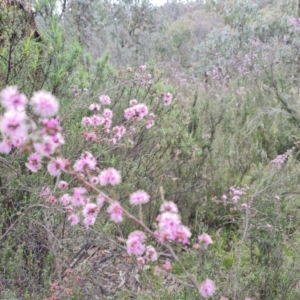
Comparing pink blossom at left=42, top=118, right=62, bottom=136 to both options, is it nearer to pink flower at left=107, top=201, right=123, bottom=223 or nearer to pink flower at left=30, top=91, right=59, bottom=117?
pink flower at left=30, top=91, right=59, bottom=117

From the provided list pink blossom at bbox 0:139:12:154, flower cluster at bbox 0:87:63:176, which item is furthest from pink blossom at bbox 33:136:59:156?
pink blossom at bbox 0:139:12:154

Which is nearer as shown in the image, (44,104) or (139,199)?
(44,104)

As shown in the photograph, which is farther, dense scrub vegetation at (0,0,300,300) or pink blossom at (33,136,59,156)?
dense scrub vegetation at (0,0,300,300)

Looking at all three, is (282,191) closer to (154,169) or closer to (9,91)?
(154,169)

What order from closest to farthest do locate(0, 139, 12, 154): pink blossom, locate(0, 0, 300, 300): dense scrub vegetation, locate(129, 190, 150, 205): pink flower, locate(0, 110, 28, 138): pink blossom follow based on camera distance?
locate(0, 110, 28, 138): pink blossom → locate(0, 139, 12, 154): pink blossom → locate(129, 190, 150, 205): pink flower → locate(0, 0, 300, 300): dense scrub vegetation

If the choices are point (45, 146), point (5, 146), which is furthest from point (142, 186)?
point (45, 146)

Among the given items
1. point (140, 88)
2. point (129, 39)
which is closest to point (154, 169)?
point (140, 88)

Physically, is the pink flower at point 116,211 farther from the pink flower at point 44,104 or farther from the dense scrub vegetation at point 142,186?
the pink flower at point 44,104

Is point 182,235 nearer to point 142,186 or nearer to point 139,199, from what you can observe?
point 139,199

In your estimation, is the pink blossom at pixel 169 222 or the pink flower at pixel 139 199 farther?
the pink flower at pixel 139 199

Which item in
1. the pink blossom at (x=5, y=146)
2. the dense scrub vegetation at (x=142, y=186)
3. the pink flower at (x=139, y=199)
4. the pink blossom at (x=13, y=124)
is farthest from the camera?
the dense scrub vegetation at (x=142, y=186)

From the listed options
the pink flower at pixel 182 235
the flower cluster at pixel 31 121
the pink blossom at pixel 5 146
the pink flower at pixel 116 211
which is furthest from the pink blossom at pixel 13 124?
the pink flower at pixel 182 235

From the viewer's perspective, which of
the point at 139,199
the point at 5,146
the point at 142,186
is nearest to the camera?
the point at 5,146

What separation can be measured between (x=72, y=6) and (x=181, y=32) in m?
12.6
